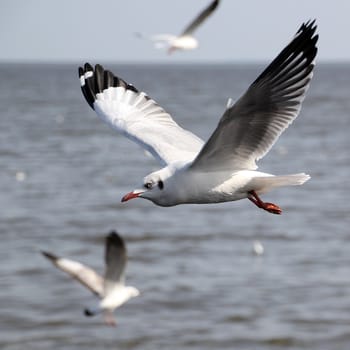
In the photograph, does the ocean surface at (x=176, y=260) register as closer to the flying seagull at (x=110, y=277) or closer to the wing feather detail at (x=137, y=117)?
the wing feather detail at (x=137, y=117)

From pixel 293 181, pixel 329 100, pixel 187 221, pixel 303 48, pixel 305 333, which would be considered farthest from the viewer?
pixel 329 100

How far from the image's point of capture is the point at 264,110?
21.8 ft

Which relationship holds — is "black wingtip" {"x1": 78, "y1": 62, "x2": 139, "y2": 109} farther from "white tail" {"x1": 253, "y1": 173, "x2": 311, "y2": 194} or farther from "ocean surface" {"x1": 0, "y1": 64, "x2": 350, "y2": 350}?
"white tail" {"x1": 253, "y1": 173, "x2": 311, "y2": 194}

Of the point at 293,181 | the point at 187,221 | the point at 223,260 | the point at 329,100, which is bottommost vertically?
the point at 293,181

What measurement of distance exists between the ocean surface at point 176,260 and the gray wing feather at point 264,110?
165cm

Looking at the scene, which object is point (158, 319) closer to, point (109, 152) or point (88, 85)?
point (88, 85)

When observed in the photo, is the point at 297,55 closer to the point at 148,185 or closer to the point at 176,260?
the point at 148,185

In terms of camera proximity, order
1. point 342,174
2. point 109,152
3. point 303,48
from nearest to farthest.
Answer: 1. point 303,48
2. point 342,174
3. point 109,152

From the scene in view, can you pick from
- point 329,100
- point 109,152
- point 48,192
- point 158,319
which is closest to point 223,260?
point 158,319

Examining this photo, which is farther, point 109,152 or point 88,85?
point 109,152

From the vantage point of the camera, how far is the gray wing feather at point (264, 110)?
6441mm

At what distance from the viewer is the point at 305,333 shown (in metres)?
15.7

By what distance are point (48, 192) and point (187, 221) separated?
5.88 m

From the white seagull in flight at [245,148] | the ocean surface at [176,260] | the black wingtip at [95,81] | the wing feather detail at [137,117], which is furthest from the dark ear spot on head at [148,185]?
the black wingtip at [95,81]
